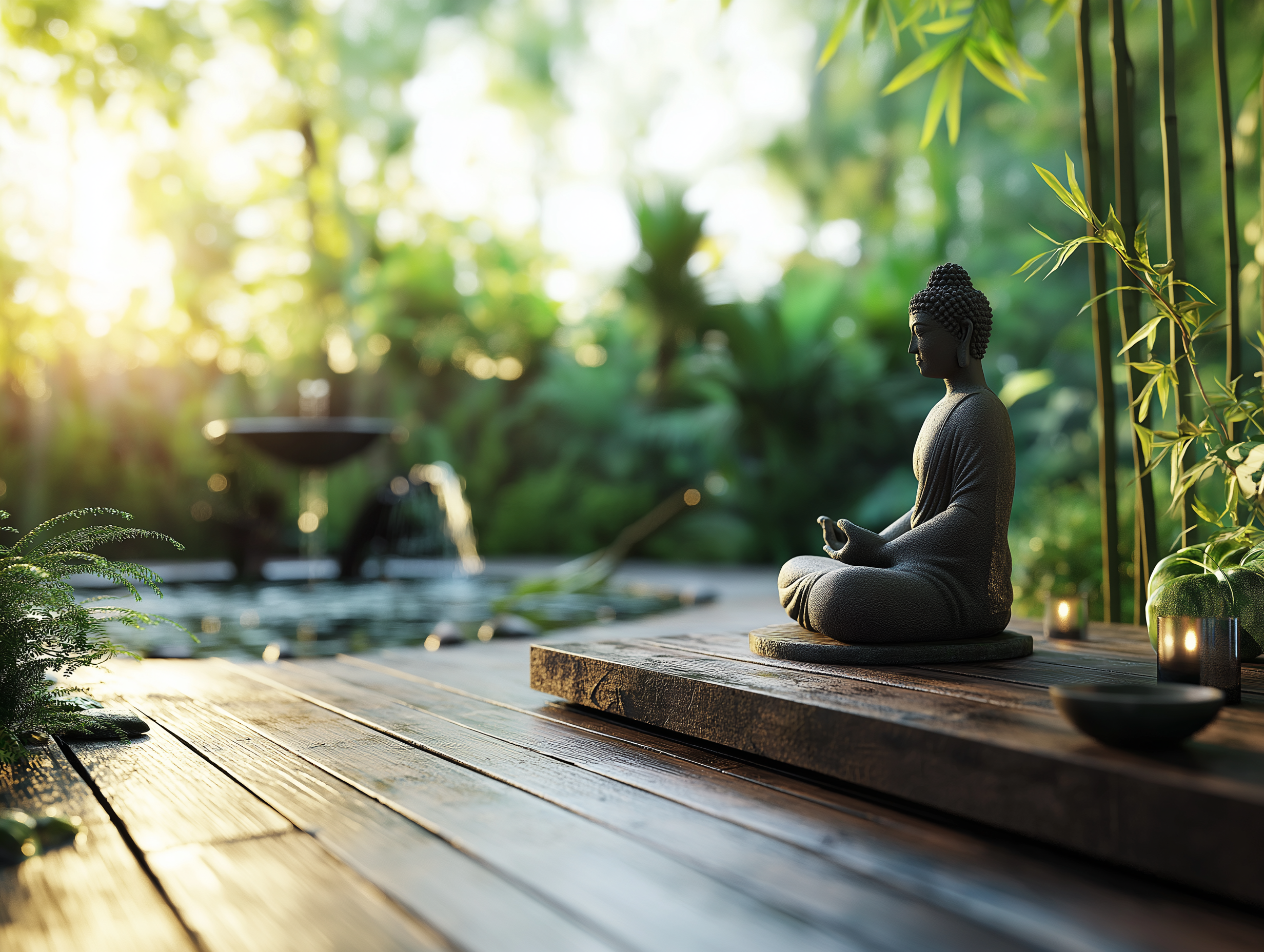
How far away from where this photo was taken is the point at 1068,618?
244cm

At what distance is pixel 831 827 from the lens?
1.39 metres

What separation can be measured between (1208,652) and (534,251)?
11.6 m

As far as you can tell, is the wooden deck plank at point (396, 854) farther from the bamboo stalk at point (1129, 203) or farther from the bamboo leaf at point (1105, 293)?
the bamboo stalk at point (1129, 203)

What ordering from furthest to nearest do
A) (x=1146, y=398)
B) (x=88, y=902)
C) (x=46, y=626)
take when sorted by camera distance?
(x=1146, y=398)
(x=46, y=626)
(x=88, y=902)

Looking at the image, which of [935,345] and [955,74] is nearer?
[935,345]

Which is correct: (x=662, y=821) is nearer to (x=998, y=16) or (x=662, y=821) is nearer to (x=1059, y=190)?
(x=1059, y=190)

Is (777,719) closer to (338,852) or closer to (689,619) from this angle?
(338,852)

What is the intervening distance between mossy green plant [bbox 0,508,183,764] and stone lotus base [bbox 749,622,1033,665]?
1206 millimetres

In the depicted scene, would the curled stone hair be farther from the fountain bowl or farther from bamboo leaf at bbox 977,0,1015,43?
the fountain bowl

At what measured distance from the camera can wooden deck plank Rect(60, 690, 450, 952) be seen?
106 cm

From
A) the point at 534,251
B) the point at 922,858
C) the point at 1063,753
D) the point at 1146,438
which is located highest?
the point at 534,251

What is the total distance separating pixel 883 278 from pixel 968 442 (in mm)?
7318

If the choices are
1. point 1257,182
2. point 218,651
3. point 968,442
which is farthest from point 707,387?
point 968,442

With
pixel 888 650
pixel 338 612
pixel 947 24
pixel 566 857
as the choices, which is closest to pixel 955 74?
pixel 947 24
